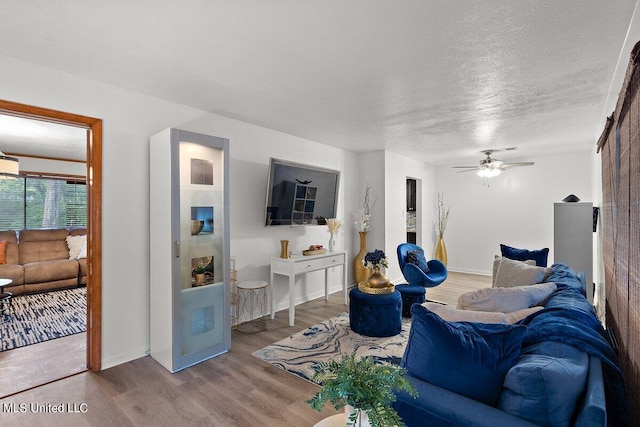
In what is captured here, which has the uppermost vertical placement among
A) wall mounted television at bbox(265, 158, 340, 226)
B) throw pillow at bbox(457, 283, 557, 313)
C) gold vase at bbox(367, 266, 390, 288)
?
wall mounted television at bbox(265, 158, 340, 226)

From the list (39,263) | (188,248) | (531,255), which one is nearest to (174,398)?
(188,248)

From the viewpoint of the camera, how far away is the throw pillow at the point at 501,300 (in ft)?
6.21

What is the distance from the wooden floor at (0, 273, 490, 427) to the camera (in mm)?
2094

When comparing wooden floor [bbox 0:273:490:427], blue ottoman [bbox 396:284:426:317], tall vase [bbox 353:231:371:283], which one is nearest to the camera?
wooden floor [bbox 0:273:490:427]

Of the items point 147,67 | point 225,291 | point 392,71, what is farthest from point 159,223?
point 392,71

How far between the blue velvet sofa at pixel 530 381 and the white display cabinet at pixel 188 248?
2.09m

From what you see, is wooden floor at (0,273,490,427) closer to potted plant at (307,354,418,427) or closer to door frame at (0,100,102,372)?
door frame at (0,100,102,372)

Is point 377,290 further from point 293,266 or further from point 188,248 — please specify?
point 188,248

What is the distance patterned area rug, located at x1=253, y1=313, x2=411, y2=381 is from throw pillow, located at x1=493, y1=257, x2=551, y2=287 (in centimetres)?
113

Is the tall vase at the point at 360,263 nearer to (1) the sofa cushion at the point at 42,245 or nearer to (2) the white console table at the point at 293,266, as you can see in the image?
(2) the white console table at the point at 293,266

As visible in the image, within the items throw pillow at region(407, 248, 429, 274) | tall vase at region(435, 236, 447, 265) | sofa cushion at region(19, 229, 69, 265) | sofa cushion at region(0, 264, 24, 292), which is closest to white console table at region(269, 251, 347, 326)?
throw pillow at region(407, 248, 429, 274)

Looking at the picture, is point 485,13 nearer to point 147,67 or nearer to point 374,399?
point 374,399

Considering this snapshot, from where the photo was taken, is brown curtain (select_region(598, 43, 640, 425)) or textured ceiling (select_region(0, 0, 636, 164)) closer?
brown curtain (select_region(598, 43, 640, 425))

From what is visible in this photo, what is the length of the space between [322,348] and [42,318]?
3560mm
